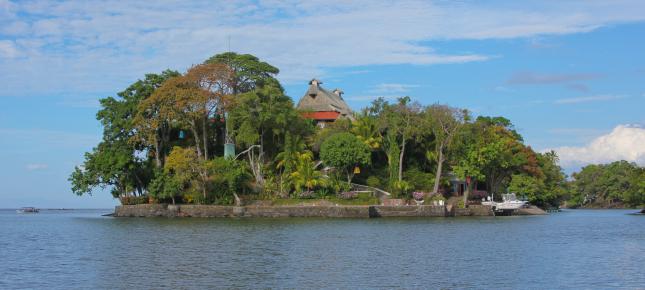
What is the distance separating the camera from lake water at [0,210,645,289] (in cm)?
2281

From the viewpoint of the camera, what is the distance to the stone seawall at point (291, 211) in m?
58.8

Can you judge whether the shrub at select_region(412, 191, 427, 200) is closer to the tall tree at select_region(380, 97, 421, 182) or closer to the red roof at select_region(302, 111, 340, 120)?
the tall tree at select_region(380, 97, 421, 182)

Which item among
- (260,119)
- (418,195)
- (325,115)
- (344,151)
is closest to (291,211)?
(344,151)

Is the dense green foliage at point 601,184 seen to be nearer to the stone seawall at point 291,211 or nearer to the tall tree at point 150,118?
the stone seawall at point 291,211

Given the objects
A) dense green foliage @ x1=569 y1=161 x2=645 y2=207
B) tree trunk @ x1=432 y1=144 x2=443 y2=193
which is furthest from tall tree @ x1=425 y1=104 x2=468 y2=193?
dense green foliage @ x1=569 y1=161 x2=645 y2=207

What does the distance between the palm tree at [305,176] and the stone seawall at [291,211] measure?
2707 mm

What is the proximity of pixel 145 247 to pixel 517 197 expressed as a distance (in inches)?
1941

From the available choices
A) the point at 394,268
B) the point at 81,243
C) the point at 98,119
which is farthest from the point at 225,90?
the point at 394,268

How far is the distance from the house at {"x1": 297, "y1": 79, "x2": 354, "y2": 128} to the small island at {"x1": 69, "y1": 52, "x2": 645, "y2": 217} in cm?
1037

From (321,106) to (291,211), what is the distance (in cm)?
2612

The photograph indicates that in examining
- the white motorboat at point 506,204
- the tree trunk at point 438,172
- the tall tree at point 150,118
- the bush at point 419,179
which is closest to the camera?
the tall tree at point 150,118

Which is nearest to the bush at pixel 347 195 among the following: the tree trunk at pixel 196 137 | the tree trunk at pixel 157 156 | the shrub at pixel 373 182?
the shrub at pixel 373 182

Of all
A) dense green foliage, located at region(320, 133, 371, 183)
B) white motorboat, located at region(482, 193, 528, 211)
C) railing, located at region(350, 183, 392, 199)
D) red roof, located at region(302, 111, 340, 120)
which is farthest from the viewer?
red roof, located at region(302, 111, 340, 120)

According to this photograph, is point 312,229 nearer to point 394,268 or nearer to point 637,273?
point 394,268
